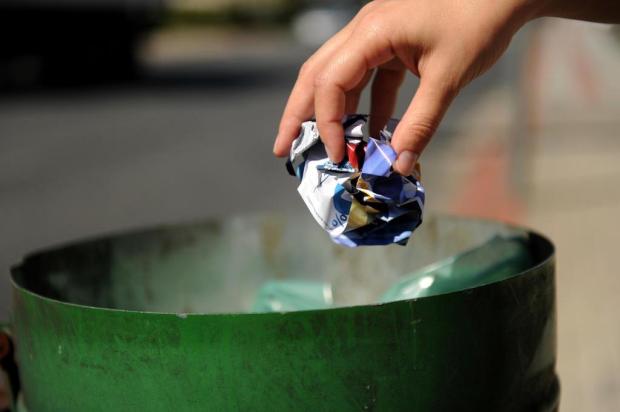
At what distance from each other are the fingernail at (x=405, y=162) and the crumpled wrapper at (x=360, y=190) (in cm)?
1

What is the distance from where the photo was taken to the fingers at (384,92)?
1870mm

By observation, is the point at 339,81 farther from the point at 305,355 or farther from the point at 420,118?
the point at 305,355

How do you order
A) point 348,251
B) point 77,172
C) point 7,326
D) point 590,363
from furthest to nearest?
point 77,172, point 590,363, point 348,251, point 7,326

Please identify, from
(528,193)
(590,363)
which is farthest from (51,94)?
(590,363)

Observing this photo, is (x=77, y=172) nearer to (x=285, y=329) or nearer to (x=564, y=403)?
(x=564, y=403)

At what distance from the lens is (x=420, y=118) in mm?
1502

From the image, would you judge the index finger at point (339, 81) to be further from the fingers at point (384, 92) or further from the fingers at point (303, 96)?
the fingers at point (384, 92)

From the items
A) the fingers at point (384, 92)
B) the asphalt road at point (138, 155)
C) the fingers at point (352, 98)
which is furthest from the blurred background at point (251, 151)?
the fingers at point (352, 98)

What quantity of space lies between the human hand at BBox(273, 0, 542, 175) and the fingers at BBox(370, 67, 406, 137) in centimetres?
28

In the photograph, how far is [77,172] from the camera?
8.82m

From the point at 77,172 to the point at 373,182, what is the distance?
299 inches

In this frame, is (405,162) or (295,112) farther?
(295,112)

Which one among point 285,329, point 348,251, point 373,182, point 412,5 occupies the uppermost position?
point 412,5

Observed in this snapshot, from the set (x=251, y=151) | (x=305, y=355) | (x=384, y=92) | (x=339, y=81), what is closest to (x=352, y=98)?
(x=384, y=92)
